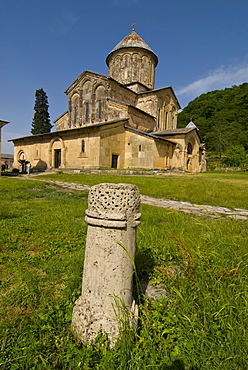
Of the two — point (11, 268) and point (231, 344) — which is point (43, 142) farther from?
point (231, 344)

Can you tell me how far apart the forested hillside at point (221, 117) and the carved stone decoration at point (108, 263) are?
4871cm

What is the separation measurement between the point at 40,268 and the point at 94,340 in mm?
1325

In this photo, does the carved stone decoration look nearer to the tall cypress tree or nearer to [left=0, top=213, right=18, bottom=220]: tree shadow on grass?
[left=0, top=213, right=18, bottom=220]: tree shadow on grass

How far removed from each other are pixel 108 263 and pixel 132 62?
29380mm

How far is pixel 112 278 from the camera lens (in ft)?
5.34

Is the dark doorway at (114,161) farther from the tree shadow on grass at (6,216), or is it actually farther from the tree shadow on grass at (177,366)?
the tree shadow on grass at (177,366)

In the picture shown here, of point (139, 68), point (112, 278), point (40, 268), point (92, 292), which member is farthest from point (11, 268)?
point (139, 68)

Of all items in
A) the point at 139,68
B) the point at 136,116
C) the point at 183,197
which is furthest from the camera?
the point at 139,68

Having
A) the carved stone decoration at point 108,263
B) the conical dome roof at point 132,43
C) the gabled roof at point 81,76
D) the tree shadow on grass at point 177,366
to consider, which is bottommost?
the tree shadow on grass at point 177,366

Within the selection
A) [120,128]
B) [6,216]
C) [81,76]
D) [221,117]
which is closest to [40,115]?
[81,76]

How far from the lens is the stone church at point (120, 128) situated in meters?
19.3

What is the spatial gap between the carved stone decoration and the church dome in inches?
1074

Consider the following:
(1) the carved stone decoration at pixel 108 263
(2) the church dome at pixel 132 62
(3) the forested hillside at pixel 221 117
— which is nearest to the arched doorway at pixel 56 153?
(2) the church dome at pixel 132 62

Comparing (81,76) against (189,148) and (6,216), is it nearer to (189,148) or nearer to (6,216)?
(189,148)
